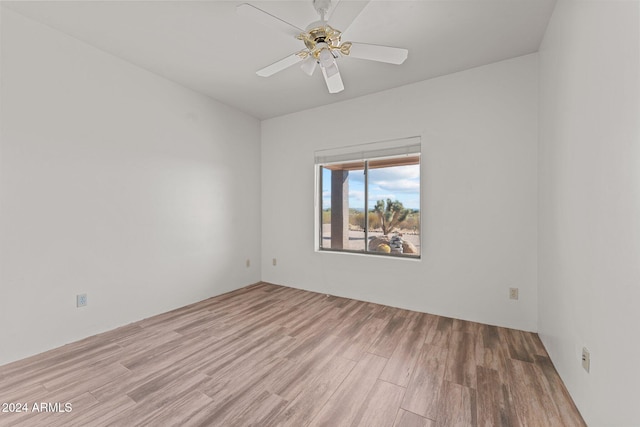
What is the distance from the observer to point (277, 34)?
2.29 meters

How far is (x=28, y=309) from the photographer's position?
2127 mm

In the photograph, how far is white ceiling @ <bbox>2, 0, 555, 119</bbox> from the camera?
199cm

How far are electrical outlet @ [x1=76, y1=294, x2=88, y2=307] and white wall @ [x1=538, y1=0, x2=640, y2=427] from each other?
3665mm

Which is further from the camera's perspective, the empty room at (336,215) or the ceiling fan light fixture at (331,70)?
the ceiling fan light fixture at (331,70)

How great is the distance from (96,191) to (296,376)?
97.6 inches

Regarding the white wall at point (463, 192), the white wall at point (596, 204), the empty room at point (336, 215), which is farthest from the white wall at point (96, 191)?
the white wall at point (596, 204)

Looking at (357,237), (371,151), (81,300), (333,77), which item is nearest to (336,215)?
(357,237)

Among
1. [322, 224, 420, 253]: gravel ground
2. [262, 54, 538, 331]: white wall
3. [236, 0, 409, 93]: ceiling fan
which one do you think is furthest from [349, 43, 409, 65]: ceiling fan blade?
[322, 224, 420, 253]: gravel ground

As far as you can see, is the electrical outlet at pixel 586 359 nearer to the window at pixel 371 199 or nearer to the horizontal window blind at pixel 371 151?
the window at pixel 371 199

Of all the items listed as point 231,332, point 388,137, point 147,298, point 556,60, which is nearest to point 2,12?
point 147,298

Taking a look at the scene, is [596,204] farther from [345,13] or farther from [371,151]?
[371,151]

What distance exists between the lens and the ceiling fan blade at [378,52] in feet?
6.26

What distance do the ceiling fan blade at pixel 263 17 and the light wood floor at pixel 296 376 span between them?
7.72ft

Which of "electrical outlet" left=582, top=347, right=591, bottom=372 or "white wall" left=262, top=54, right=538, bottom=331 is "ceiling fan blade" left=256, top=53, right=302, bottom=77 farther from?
"electrical outlet" left=582, top=347, right=591, bottom=372
